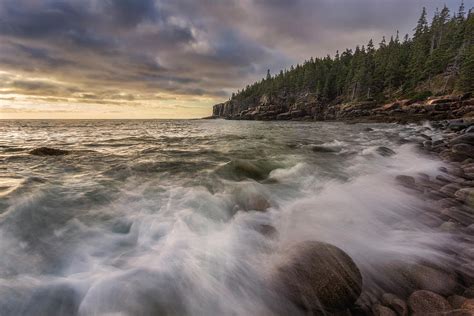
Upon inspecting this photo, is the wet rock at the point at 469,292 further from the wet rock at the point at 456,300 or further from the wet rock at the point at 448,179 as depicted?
the wet rock at the point at 448,179

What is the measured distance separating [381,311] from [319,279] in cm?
70

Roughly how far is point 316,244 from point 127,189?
5982 millimetres

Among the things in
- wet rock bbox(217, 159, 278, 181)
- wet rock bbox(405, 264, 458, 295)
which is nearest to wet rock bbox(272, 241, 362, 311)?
wet rock bbox(405, 264, 458, 295)

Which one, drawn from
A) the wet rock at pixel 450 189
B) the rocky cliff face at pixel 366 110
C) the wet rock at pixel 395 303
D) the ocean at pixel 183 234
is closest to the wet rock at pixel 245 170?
the ocean at pixel 183 234

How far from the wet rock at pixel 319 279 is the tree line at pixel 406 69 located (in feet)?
185

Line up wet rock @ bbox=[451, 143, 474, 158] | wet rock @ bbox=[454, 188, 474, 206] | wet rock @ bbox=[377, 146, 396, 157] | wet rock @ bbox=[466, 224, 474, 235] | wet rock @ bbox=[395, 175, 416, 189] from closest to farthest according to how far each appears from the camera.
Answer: wet rock @ bbox=[466, 224, 474, 235] → wet rock @ bbox=[454, 188, 474, 206] → wet rock @ bbox=[395, 175, 416, 189] → wet rock @ bbox=[451, 143, 474, 158] → wet rock @ bbox=[377, 146, 396, 157]

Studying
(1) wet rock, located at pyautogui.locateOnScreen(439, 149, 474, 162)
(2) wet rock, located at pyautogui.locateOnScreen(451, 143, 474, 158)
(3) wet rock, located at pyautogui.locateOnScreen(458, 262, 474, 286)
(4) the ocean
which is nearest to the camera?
(3) wet rock, located at pyautogui.locateOnScreen(458, 262, 474, 286)

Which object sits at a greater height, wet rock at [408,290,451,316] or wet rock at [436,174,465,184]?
wet rock at [436,174,465,184]

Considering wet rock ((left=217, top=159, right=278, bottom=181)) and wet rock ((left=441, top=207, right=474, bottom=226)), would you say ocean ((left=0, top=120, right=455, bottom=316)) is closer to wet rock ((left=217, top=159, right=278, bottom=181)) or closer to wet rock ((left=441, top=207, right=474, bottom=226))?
wet rock ((left=217, top=159, right=278, bottom=181))

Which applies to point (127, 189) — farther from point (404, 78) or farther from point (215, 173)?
point (404, 78)

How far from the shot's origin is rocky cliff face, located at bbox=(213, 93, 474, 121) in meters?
38.0

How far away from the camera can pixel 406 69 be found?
64.4 metres

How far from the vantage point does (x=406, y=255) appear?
3.75m

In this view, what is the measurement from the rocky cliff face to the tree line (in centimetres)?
440
